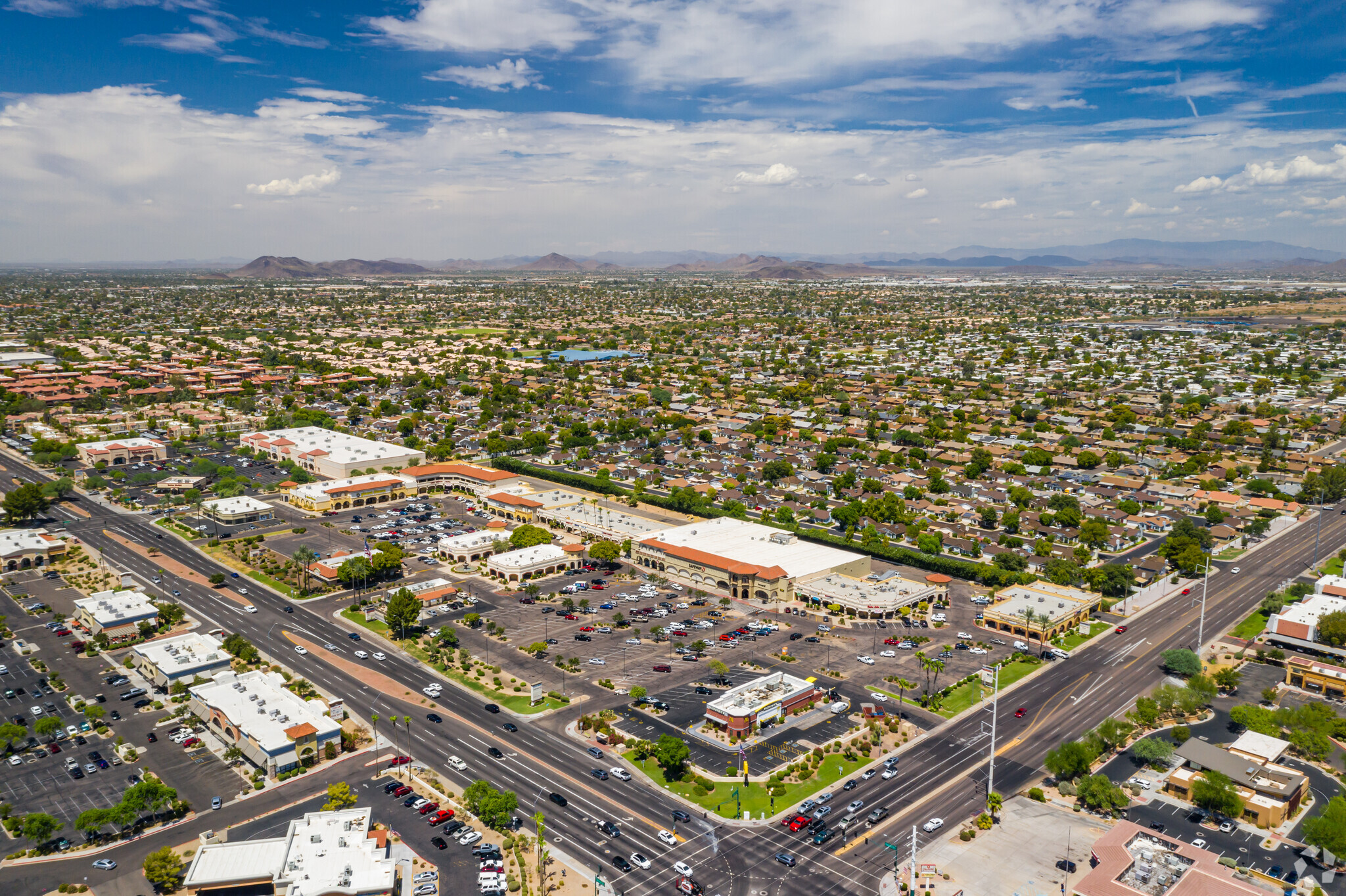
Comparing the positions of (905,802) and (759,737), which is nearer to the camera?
(905,802)

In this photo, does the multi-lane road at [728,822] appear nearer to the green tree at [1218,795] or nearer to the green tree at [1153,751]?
the green tree at [1153,751]

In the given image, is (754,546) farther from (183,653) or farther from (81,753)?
(81,753)

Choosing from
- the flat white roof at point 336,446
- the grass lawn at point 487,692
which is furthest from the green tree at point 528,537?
the flat white roof at point 336,446

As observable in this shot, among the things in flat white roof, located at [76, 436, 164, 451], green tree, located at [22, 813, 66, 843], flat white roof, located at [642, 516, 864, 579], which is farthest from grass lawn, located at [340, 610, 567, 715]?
flat white roof, located at [76, 436, 164, 451]

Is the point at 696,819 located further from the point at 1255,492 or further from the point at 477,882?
the point at 1255,492

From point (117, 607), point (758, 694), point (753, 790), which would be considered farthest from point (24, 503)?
point (753, 790)

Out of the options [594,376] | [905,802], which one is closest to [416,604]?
[905,802]

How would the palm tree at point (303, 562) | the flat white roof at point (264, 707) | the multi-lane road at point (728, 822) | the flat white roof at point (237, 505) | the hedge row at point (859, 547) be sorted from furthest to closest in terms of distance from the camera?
the flat white roof at point (237, 505)
the hedge row at point (859, 547)
the palm tree at point (303, 562)
the flat white roof at point (264, 707)
the multi-lane road at point (728, 822)
